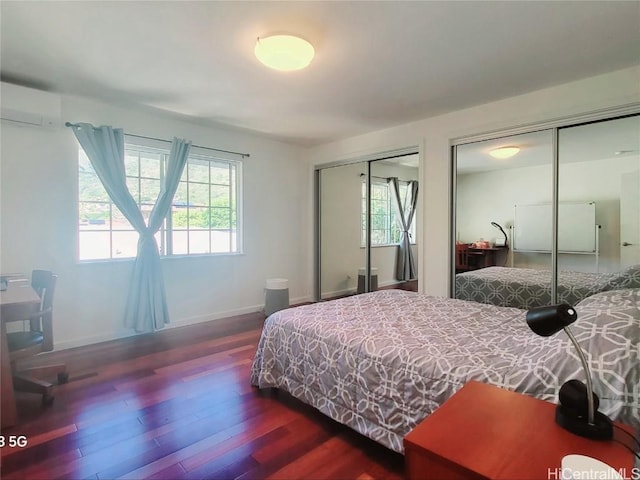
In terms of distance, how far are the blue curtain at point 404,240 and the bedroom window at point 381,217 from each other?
0.26ft

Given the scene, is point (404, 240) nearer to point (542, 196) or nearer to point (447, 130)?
point (447, 130)

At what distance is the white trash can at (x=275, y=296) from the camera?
4.58 metres

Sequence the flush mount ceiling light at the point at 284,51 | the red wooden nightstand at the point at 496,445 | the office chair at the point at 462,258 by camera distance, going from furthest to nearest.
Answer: the office chair at the point at 462,258, the flush mount ceiling light at the point at 284,51, the red wooden nightstand at the point at 496,445

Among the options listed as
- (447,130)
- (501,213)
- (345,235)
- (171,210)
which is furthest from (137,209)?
(501,213)

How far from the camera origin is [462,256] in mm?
3805

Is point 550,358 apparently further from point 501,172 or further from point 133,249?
point 133,249

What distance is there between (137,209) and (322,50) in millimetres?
2580

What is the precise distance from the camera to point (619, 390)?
4.09 ft

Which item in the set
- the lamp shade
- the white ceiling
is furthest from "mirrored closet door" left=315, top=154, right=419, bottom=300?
the lamp shade

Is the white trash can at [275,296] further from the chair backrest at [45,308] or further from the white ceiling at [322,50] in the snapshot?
the chair backrest at [45,308]

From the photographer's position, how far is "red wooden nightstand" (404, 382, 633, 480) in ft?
2.91

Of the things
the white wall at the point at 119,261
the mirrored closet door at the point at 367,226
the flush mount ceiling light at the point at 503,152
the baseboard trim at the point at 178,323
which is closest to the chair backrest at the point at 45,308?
the white wall at the point at 119,261

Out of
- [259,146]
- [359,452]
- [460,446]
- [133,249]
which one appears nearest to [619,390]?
[460,446]

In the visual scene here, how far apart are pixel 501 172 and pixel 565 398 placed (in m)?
3.02
